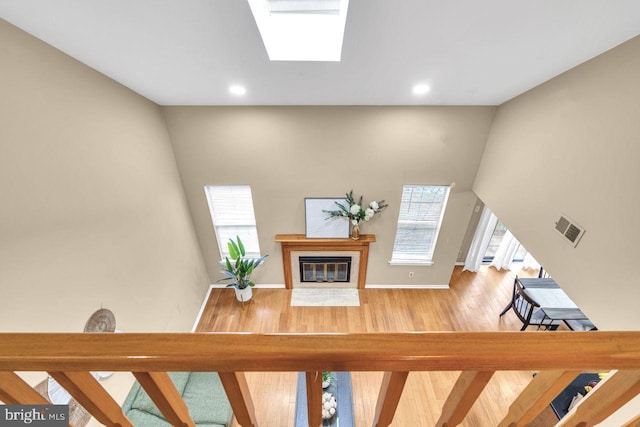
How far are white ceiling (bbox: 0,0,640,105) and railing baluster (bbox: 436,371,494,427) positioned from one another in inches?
63.4

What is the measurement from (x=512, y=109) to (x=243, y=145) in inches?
128

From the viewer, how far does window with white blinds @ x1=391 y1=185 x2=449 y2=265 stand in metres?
3.79

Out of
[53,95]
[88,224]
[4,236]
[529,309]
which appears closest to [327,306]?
[529,309]

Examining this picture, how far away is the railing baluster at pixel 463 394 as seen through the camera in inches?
20.2

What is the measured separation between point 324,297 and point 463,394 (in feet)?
12.8

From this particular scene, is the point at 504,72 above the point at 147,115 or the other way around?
above

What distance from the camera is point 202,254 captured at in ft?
13.8

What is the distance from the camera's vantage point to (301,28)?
6.36 feet

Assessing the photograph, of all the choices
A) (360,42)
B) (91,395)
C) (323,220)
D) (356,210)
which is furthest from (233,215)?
(91,395)

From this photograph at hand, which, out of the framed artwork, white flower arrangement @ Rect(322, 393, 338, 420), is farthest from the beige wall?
white flower arrangement @ Rect(322, 393, 338, 420)

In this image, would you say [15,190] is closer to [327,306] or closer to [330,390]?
[330,390]

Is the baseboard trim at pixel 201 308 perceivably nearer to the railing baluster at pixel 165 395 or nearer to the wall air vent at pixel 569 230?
the railing baluster at pixel 165 395

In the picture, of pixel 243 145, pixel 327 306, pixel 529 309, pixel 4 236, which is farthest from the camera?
pixel 327 306

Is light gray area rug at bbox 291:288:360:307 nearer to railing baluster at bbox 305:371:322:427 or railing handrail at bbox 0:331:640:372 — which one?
railing baluster at bbox 305:371:322:427
